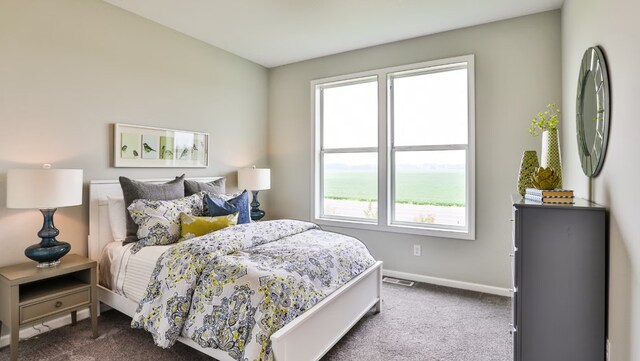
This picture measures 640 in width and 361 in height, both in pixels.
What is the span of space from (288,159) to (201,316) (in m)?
2.87

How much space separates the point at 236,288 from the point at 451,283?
2.54 metres

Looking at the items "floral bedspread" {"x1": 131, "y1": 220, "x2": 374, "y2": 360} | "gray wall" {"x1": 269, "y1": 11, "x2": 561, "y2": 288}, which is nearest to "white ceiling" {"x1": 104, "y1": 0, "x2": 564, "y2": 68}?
"gray wall" {"x1": 269, "y1": 11, "x2": 561, "y2": 288}

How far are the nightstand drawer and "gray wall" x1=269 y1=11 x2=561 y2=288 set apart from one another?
2775 mm

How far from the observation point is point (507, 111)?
3.17 m

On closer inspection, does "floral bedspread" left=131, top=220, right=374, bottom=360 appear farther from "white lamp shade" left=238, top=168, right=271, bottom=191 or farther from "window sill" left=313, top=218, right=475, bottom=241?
"white lamp shade" left=238, top=168, right=271, bottom=191

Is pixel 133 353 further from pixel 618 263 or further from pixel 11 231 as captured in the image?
pixel 618 263

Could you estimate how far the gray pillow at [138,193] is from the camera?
2.71m

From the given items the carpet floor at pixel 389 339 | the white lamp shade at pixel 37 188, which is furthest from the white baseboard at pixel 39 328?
the white lamp shade at pixel 37 188

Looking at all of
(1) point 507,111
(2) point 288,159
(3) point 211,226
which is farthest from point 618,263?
(2) point 288,159

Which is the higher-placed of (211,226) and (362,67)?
(362,67)

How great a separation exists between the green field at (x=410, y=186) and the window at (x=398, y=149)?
1 centimetres

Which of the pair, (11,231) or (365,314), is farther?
(365,314)

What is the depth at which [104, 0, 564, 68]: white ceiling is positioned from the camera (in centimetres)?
288

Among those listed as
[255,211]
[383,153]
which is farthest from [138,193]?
[383,153]
